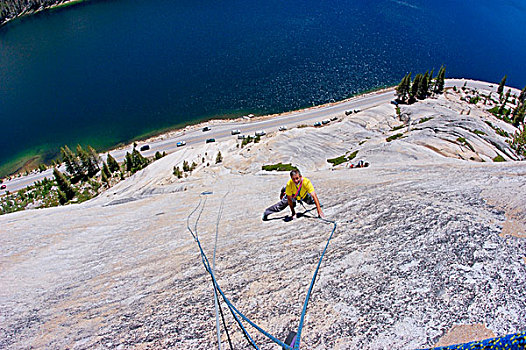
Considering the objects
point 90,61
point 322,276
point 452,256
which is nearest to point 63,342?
point 322,276

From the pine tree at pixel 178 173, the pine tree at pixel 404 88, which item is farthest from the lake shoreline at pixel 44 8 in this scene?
the pine tree at pixel 404 88

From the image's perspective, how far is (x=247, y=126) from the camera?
59.2 metres

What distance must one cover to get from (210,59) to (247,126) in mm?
40874

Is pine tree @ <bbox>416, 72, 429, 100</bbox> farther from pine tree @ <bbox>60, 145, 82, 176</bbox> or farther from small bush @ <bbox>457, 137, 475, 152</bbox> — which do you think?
pine tree @ <bbox>60, 145, 82, 176</bbox>

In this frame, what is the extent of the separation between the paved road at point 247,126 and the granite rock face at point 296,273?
47175 mm

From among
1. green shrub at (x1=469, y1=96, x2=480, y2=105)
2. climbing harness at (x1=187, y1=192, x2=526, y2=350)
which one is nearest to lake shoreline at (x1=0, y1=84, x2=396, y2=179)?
green shrub at (x1=469, y1=96, x2=480, y2=105)

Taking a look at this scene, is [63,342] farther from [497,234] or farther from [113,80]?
[113,80]

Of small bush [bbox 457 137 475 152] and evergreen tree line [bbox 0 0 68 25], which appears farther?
evergreen tree line [bbox 0 0 68 25]

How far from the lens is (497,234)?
205 inches

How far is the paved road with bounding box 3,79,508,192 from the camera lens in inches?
1988

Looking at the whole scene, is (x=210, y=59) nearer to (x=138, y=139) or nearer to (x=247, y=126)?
(x=247, y=126)

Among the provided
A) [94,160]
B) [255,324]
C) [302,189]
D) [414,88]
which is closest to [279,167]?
[302,189]

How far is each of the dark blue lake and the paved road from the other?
19.1 ft

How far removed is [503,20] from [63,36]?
20994cm
